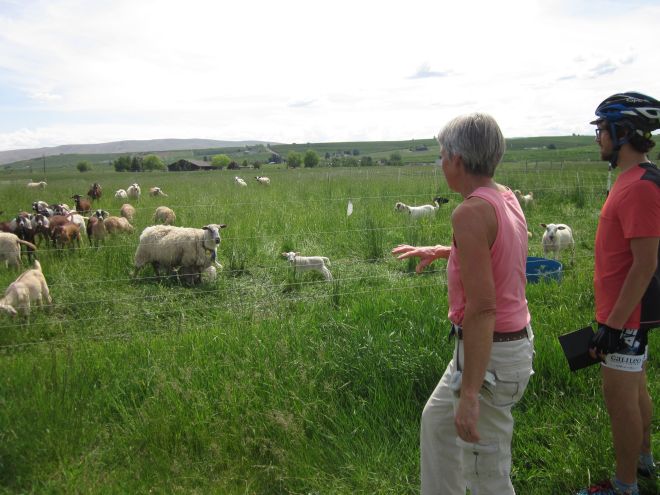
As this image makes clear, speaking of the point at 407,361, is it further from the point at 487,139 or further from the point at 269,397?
the point at 487,139

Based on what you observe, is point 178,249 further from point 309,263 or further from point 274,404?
point 274,404

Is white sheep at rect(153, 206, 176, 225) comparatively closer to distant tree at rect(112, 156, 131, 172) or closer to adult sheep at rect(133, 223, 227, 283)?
adult sheep at rect(133, 223, 227, 283)

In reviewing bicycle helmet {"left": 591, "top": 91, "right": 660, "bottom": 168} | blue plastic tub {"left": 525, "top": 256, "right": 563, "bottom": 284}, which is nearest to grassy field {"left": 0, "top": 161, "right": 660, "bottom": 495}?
blue plastic tub {"left": 525, "top": 256, "right": 563, "bottom": 284}

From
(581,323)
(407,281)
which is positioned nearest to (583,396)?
(581,323)

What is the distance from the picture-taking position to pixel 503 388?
2.09m

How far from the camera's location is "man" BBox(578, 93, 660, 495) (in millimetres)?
2412

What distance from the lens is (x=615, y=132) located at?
262 cm

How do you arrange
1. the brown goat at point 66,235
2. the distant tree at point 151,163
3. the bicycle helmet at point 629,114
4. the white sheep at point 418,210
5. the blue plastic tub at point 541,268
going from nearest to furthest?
the bicycle helmet at point 629,114 < the blue plastic tub at point 541,268 < the brown goat at point 66,235 < the white sheep at point 418,210 < the distant tree at point 151,163

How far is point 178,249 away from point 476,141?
802 cm

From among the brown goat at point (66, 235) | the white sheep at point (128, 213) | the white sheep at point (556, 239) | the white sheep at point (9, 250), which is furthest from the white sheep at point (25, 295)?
the white sheep at point (556, 239)

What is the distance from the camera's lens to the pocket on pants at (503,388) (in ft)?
6.81

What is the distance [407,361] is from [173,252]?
20.9 ft

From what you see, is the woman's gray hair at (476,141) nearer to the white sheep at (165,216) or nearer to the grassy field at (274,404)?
the grassy field at (274,404)

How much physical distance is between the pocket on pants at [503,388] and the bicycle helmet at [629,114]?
1417 millimetres
